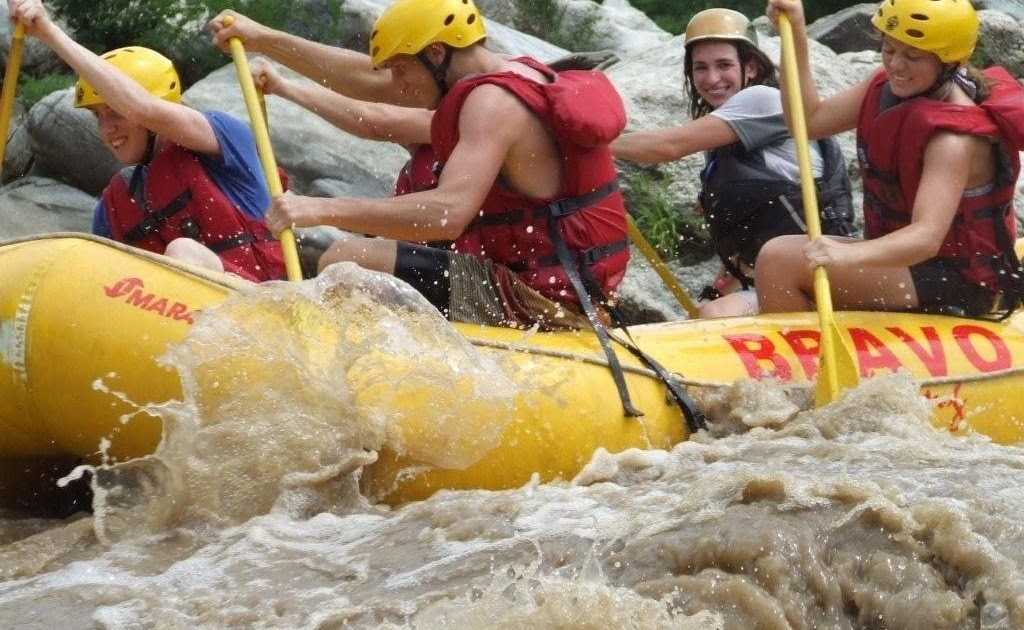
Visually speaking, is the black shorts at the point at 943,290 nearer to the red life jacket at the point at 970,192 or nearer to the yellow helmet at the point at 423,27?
the red life jacket at the point at 970,192

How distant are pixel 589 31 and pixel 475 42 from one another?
725cm

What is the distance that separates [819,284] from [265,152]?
1832 millimetres

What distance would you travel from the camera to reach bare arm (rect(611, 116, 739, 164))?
6.00 metres

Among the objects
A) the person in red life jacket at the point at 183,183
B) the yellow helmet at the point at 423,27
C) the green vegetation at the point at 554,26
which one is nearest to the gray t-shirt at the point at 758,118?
the yellow helmet at the point at 423,27

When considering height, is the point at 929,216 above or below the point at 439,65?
below

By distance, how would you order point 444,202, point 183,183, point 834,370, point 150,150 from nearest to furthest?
point 444,202
point 834,370
point 183,183
point 150,150

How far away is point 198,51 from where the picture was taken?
1048cm

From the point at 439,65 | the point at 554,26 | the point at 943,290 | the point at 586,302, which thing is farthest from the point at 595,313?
the point at 554,26

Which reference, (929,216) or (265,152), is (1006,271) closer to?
(929,216)

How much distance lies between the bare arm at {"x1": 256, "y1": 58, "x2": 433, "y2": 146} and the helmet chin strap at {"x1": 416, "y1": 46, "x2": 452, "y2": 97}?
824 millimetres

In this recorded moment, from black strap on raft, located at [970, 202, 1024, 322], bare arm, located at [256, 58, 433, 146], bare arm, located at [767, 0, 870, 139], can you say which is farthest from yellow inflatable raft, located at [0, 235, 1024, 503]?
bare arm, located at [256, 58, 433, 146]

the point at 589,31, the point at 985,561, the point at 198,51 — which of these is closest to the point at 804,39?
the point at 985,561

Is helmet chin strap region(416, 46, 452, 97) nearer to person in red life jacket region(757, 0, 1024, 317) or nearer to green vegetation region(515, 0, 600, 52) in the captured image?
person in red life jacket region(757, 0, 1024, 317)

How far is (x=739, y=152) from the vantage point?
6.14 meters
